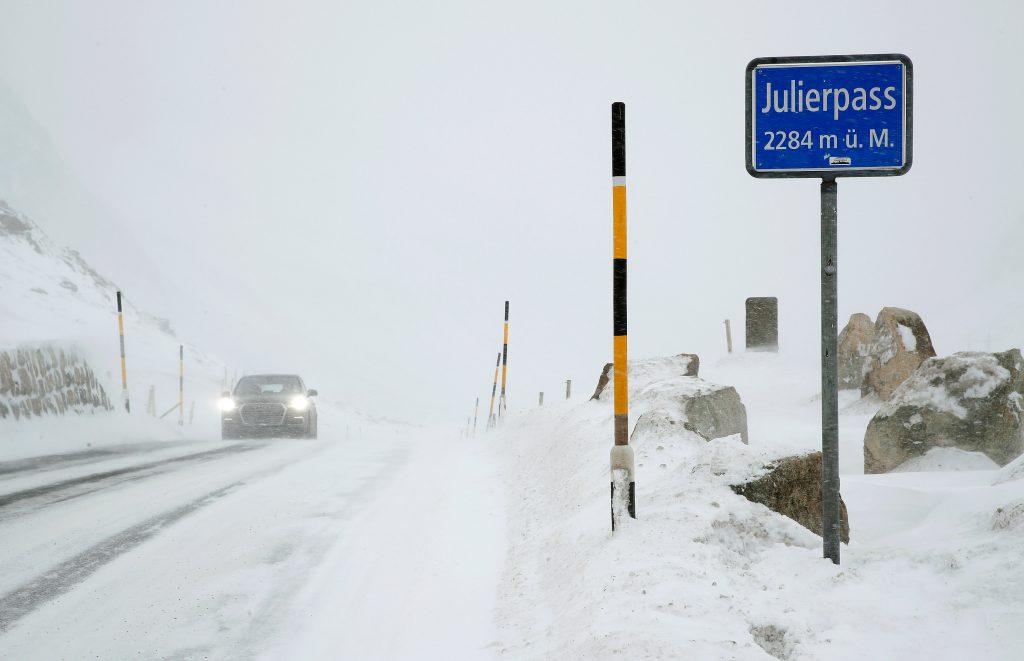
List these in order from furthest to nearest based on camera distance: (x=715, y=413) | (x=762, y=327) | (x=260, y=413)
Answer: (x=762, y=327) < (x=260, y=413) < (x=715, y=413)

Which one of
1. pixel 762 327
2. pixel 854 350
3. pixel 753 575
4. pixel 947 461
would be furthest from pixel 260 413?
pixel 753 575

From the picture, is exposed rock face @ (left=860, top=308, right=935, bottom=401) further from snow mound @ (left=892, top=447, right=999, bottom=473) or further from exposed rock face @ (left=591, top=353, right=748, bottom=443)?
exposed rock face @ (left=591, top=353, right=748, bottom=443)

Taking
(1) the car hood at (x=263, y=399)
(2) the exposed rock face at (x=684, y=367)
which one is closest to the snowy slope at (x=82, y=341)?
(1) the car hood at (x=263, y=399)

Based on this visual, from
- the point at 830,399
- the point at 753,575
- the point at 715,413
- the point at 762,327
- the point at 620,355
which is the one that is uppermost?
the point at 620,355

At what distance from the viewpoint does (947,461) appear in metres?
8.27

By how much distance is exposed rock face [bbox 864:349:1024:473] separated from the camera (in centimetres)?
827

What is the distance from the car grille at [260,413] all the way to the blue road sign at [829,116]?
48.2 feet

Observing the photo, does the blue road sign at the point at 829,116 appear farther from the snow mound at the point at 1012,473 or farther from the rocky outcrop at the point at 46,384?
the rocky outcrop at the point at 46,384

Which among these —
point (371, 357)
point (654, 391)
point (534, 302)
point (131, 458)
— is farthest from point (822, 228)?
point (534, 302)

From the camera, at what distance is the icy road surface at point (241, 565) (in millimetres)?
4148

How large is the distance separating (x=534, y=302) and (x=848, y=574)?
148 meters

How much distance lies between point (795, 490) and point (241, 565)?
3.84 metres

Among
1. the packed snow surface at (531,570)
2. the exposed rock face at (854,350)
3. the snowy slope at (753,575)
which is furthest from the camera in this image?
the exposed rock face at (854,350)

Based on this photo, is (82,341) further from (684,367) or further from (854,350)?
(854,350)
